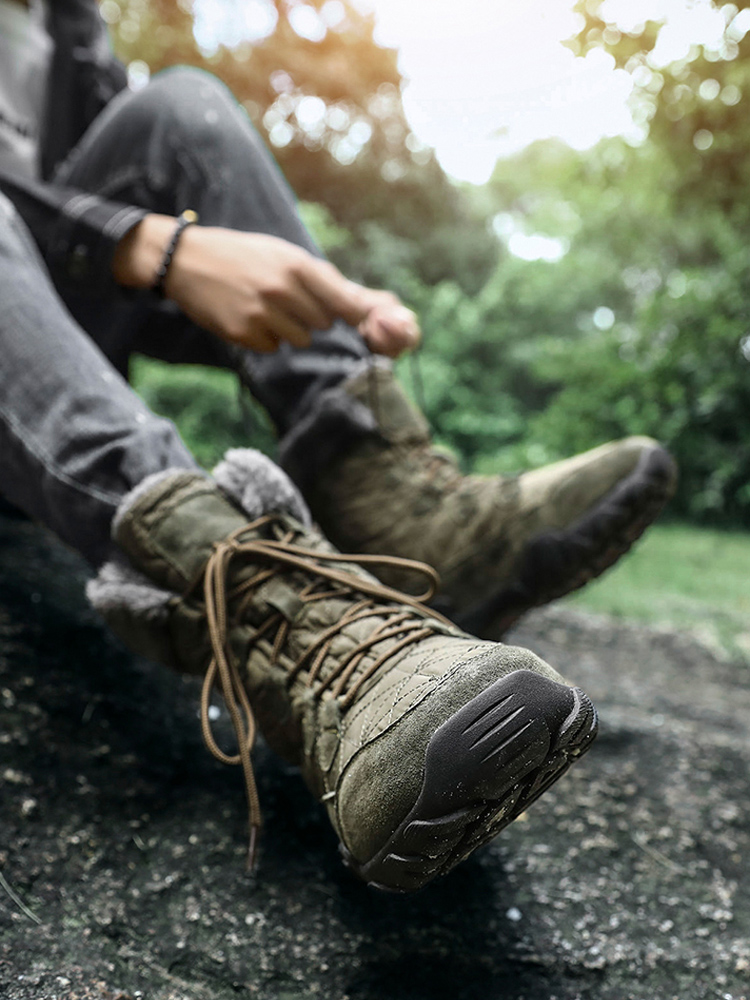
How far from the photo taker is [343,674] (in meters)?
0.63

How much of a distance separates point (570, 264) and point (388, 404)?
5391 mm

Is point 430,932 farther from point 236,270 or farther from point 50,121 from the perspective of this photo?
point 50,121

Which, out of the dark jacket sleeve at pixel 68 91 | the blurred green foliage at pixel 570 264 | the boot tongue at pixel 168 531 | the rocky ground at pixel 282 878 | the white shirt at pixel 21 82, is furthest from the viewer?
the blurred green foliage at pixel 570 264

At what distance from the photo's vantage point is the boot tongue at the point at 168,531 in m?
0.71

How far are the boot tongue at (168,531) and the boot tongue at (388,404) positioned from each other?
0.37 meters

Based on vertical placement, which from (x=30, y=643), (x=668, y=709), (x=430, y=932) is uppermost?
(x=30, y=643)

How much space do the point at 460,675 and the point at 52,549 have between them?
3.08 feet

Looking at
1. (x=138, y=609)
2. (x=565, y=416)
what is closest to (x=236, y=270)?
(x=138, y=609)

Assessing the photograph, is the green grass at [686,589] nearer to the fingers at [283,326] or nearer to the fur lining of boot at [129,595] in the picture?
the fingers at [283,326]

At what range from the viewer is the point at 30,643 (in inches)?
35.9

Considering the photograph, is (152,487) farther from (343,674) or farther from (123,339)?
(123,339)

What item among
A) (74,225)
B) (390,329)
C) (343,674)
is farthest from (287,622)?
(74,225)

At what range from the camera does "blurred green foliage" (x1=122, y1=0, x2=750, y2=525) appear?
3.43m

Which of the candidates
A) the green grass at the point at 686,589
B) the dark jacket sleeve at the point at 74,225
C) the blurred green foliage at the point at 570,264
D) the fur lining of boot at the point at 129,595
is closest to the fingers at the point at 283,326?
the dark jacket sleeve at the point at 74,225
